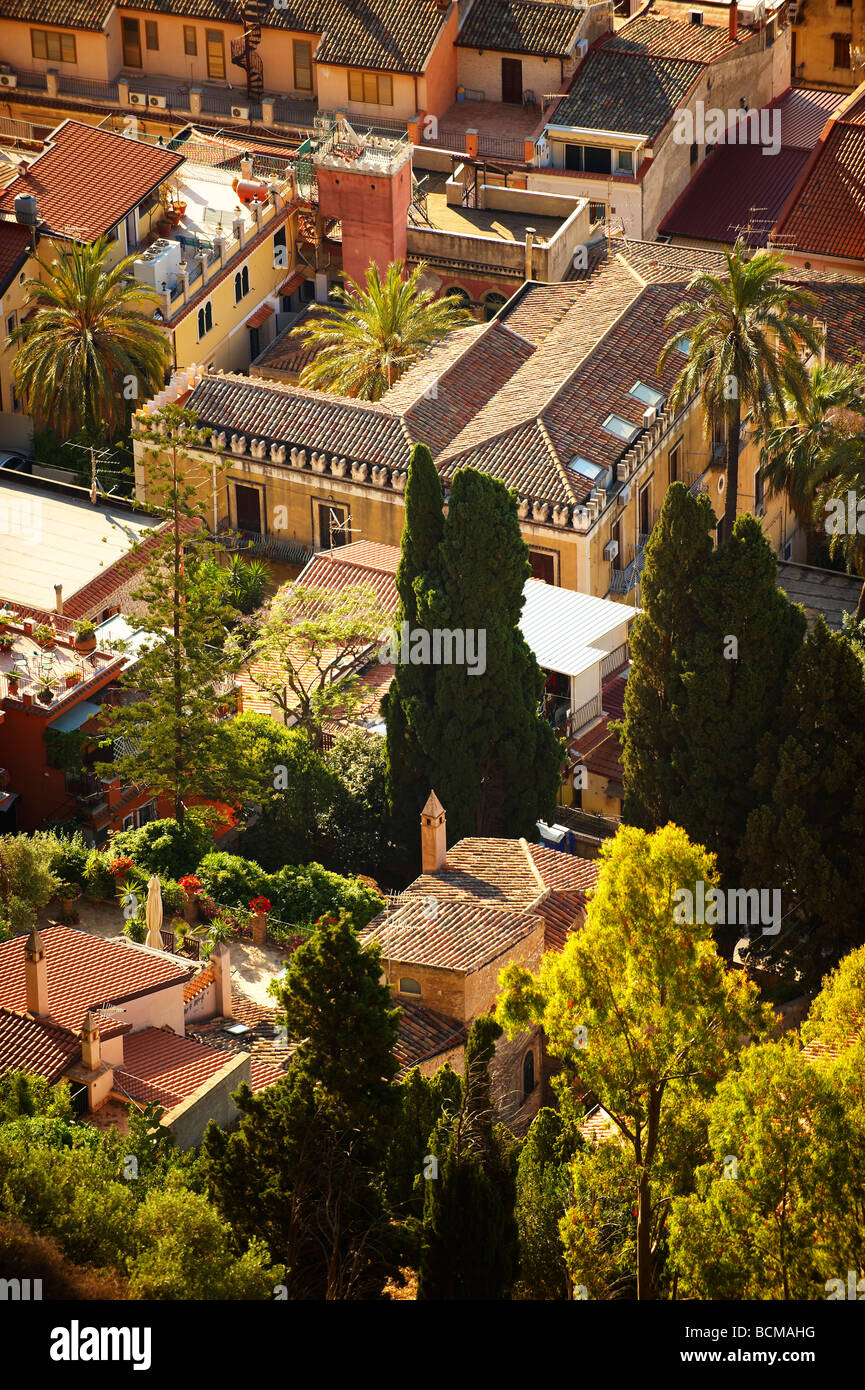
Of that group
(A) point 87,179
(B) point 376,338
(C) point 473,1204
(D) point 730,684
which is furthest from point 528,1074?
(A) point 87,179

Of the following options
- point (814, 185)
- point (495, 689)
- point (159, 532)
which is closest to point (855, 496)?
point (495, 689)

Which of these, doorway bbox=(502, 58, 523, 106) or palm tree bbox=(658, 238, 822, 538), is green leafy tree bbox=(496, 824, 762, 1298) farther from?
doorway bbox=(502, 58, 523, 106)

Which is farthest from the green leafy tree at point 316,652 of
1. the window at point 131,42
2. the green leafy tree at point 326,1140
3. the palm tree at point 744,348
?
the window at point 131,42

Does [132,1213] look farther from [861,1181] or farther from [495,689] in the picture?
[495,689]

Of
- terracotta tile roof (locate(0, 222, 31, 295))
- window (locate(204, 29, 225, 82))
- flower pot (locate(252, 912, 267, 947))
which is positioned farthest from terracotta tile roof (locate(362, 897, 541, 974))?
window (locate(204, 29, 225, 82))

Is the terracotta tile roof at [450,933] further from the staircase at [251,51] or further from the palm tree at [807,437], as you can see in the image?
the staircase at [251,51]

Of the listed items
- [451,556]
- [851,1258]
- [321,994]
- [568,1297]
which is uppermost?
[451,556]
